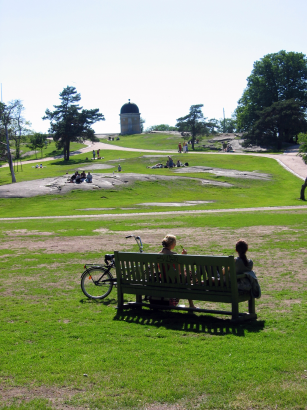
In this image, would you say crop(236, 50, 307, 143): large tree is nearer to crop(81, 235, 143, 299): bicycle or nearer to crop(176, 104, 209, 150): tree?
crop(176, 104, 209, 150): tree

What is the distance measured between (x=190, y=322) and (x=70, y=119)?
67487 millimetres

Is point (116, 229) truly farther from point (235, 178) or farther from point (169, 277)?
point (235, 178)

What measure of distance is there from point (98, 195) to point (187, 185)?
996 cm

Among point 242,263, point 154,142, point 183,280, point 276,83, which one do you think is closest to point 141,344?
point 183,280

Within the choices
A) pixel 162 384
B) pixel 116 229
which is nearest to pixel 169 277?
pixel 162 384

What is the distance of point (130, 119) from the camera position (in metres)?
129

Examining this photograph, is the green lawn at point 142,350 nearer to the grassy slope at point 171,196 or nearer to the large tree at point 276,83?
the grassy slope at point 171,196

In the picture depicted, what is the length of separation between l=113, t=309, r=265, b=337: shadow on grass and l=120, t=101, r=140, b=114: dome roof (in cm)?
12031

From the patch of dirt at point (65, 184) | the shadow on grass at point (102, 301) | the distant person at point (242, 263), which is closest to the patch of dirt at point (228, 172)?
the patch of dirt at point (65, 184)

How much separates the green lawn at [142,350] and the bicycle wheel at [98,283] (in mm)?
220

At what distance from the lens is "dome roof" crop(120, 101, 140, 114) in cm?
12550

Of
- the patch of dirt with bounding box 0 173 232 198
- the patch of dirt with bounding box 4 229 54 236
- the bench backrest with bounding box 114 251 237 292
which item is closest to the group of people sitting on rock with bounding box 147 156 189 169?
the patch of dirt with bounding box 0 173 232 198

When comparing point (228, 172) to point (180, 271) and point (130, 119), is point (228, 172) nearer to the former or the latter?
point (180, 271)

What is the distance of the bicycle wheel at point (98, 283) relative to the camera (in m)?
10.0
